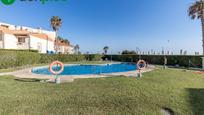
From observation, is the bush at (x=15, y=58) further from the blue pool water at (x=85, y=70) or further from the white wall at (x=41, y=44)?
the white wall at (x=41, y=44)

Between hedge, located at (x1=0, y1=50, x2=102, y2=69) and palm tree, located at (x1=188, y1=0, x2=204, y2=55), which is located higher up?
palm tree, located at (x1=188, y1=0, x2=204, y2=55)

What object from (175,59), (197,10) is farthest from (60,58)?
(197,10)

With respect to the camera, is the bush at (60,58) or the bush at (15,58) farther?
the bush at (60,58)

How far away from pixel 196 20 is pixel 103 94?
26.1m

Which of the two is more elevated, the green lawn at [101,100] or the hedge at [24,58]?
the hedge at [24,58]

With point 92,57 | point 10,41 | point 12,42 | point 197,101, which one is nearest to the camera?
point 197,101

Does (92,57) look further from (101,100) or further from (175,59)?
(101,100)

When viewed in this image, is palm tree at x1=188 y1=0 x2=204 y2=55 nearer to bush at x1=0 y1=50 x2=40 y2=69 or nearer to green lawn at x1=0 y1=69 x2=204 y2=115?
green lawn at x1=0 y1=69 x2=204 y2=115

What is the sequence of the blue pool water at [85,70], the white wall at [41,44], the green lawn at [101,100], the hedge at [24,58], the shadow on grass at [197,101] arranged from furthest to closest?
the white wall at [41,44], the hedge at [24,58], the blue pool water at [85,70], the shadow on grass at [197,101], the green lawn at [101,100]

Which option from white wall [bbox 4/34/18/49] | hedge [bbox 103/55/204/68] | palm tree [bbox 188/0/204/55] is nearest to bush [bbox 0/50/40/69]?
white wall [bbox 4/34/18/49]

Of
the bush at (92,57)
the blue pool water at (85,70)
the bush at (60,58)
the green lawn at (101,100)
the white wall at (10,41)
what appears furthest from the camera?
the bush at (92,57)

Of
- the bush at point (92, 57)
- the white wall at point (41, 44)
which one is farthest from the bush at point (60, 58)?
the white wall at point (41, 44)

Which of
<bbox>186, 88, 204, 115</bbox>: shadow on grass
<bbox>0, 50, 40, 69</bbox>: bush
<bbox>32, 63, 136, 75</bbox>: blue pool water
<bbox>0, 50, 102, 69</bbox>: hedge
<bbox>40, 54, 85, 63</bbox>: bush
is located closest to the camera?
<bbox>186, 88, 204, 115</bbox>: shadow on grass

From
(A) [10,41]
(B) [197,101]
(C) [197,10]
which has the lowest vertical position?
(B) [197,101]
